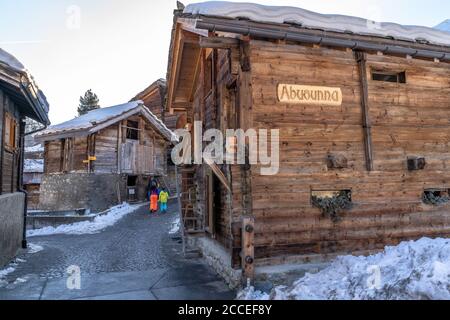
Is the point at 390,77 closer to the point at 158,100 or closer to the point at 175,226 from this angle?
the point at 175,226

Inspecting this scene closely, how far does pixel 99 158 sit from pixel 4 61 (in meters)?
14.7

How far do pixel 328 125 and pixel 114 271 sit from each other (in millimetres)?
6558

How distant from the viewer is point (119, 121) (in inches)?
917

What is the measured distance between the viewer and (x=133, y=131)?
82.6ft

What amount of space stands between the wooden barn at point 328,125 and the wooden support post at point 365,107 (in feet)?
0.08

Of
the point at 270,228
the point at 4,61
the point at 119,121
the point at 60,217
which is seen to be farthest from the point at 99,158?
the point at 270,228

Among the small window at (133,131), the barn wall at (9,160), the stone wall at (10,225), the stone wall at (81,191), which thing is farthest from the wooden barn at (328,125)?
the small window at (133,131)

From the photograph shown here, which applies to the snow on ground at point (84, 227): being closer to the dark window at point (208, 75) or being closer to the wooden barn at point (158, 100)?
the dark window at point (208, 75)

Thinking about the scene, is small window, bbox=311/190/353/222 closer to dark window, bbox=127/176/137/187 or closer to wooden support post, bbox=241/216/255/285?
wooden support post, bbox=241/216/255/285

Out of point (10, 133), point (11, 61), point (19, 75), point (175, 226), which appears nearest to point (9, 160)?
point (10, 133)

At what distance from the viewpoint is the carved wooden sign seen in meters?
7.95

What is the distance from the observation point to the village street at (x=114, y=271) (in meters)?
7.27
